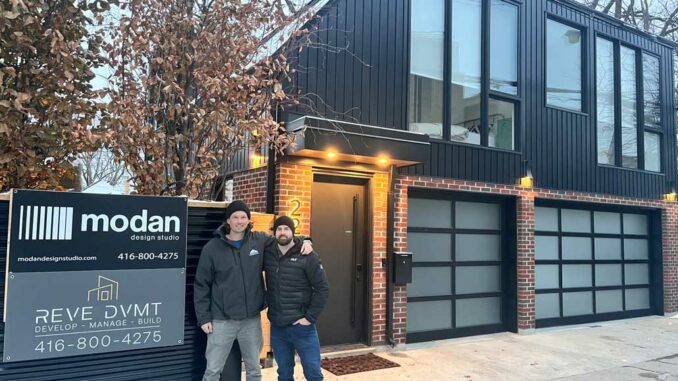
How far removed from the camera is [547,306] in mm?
8523

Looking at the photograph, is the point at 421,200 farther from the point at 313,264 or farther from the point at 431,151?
the point at 313,264

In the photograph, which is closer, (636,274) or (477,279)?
(477,279)

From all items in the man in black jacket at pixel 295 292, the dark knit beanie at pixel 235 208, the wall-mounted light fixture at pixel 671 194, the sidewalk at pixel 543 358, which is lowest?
the sidewalk at pixel 543 358

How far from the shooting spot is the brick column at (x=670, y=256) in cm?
1018

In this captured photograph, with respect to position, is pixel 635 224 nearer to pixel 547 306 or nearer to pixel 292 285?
pixel 547 306

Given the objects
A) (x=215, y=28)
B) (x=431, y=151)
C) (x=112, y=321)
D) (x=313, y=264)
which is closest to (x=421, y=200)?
(x=431, y=151)

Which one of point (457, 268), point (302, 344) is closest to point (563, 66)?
point (457, 268)

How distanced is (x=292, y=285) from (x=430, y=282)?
148 inches

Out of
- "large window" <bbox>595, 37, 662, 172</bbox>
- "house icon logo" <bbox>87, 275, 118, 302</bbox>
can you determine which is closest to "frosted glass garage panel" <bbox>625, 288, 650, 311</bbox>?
"large window" <bbox>595, 37, 662, 172</bbox>

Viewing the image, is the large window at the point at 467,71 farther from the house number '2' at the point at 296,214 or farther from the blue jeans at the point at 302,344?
the blue jeans at the point at 302,344

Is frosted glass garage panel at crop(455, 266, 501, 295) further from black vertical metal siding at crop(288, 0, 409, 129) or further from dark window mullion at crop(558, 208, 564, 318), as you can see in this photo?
black vertical metal siding at crop(288, 0, 409, 129)

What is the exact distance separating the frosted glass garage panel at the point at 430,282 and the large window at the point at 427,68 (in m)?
1.93

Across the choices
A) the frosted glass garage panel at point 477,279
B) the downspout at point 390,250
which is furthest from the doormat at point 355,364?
the frosted glass garage panel at point 477,279

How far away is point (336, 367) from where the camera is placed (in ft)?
18.5
